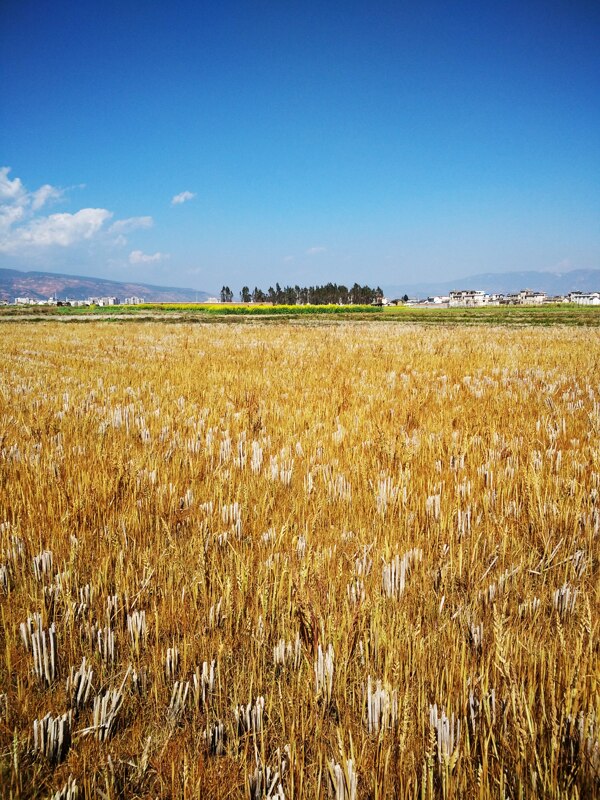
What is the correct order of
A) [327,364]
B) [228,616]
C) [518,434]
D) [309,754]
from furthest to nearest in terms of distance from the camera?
1. [327,364]
2. [518,434]
3. [228,616]
4. [309,754]

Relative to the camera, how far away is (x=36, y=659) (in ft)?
5.65

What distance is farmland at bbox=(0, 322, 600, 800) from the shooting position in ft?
4.45

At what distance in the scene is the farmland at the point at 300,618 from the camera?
136 cm

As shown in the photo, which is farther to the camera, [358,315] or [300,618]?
[358,315]

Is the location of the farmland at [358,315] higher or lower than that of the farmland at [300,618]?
higher

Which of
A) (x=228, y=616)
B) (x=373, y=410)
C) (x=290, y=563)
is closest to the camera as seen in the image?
(x=228, y=616)

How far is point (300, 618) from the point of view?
77.2 inches

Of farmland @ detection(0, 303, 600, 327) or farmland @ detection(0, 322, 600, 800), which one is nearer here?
farmland @ detection(0, 322, 600, 800)

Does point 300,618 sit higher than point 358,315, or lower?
lower

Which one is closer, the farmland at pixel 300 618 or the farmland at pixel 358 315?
the farmland at pixel 300 618

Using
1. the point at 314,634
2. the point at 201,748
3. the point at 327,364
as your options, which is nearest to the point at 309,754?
the point at 201,748

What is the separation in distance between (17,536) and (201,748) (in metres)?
1.82

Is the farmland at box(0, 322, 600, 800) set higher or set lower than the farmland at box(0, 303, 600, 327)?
lower

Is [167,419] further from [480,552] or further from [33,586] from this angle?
[480,552]
